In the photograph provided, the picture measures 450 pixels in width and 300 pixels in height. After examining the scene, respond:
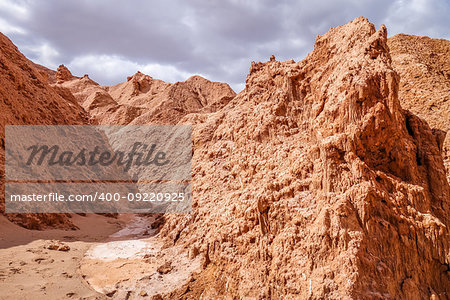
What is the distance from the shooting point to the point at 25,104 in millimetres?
13570

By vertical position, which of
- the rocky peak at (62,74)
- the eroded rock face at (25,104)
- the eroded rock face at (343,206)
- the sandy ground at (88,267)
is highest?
the rocky peak at (62,74)

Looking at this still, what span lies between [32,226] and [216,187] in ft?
22.3

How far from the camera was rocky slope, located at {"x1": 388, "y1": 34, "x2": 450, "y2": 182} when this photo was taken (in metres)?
A: 9.88

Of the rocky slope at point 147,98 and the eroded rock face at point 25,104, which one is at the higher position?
the rocky slope at point 147,98

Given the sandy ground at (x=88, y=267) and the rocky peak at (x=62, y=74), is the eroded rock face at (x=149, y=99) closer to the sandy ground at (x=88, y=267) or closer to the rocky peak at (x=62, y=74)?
the rocky peak at (x=62, y=74)

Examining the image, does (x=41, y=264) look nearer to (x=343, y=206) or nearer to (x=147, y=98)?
(x=343, y=206)

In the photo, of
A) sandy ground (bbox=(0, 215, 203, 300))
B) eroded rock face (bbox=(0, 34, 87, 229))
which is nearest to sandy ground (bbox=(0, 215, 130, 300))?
sandy ground (bbox=(0, 215, 203, 300))

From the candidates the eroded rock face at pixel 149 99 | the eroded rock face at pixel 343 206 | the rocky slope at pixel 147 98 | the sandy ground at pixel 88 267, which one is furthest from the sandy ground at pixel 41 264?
the rocky slope at pixel 147 98

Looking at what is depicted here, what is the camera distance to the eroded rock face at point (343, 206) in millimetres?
3902

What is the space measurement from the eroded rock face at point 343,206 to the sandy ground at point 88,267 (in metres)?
0.62

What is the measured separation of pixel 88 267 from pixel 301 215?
519 centimetres

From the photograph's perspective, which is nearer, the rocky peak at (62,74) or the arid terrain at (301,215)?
the arid terrain at (301,215)

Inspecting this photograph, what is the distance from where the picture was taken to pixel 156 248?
24.9 ft

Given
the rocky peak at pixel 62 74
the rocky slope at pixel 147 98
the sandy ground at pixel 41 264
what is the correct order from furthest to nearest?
the rocky peak at pixel 62 74, the rocky slope at pixel 147 98, the sandy ground at pixel 41 264
